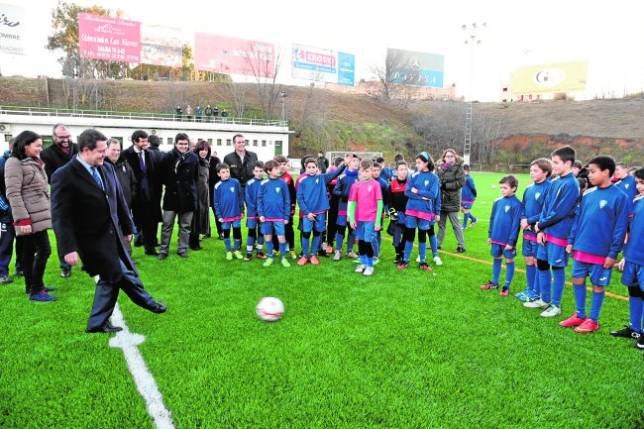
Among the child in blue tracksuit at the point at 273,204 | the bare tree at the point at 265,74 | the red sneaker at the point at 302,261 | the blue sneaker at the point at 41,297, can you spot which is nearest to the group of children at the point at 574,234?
the red sneaker at the point at 302,261

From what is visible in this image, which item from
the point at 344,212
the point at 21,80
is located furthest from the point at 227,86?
the point at 344,212

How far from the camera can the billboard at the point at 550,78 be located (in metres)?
52.6

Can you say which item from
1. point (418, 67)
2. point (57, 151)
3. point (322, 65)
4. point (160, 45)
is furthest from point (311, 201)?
point (418, 67)

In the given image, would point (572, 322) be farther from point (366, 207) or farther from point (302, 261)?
point (302, 261)

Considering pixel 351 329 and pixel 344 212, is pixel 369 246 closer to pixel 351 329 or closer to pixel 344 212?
pixel 344 212

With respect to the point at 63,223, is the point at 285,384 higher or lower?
lower

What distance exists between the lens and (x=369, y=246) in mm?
6137

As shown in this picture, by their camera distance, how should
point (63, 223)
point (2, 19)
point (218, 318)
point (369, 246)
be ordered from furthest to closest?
point (2, 19), point (369, 246), point (218, 318), point (63, 223)

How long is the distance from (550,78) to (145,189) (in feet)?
200

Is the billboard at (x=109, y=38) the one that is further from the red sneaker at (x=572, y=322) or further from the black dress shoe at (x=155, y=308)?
the red sneaker at (x=572, y=322)

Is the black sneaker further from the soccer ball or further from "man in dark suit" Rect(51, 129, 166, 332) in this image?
"man in dark suit" Rect(51, 129, 166, 332)

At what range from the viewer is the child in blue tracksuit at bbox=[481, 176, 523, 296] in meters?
5.12

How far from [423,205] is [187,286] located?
145 inches

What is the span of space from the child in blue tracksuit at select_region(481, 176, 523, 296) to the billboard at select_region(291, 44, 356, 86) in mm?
46224
